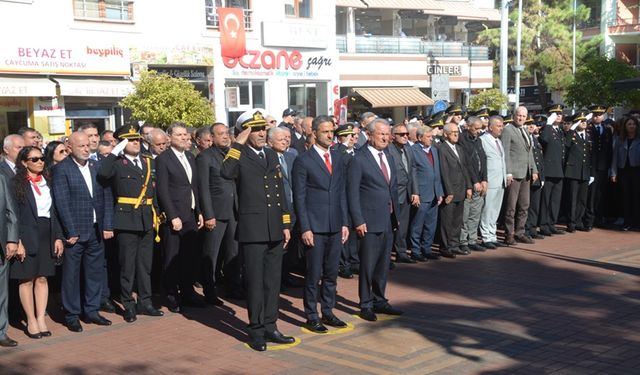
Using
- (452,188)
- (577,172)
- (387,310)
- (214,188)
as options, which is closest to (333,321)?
(387,310)

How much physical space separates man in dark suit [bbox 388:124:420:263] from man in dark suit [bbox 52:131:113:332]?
4.33m

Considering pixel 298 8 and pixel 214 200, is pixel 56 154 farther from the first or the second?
pixel 298 8

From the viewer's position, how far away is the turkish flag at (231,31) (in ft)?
86.2

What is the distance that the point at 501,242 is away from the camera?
518 inches

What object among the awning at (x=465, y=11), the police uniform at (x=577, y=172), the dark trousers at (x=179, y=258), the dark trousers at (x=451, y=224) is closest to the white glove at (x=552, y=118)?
the police uniform at (x=577, y=172)

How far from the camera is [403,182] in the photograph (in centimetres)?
1129

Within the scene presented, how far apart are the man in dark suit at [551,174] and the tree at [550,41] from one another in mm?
38035

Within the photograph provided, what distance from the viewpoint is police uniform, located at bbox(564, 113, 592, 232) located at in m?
14.0

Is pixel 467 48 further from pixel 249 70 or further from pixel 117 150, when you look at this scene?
pixel 117 150

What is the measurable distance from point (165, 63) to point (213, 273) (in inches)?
655

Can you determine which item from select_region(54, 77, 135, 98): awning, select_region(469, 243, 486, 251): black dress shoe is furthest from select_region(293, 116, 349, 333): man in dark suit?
select_region(54, 77, 135, 98): awning

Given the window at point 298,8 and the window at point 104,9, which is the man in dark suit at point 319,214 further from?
the window at point 298,8

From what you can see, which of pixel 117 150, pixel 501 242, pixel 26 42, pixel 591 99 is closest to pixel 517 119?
pixel 501 242

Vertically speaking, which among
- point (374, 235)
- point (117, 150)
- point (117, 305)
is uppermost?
point (117, 150)
